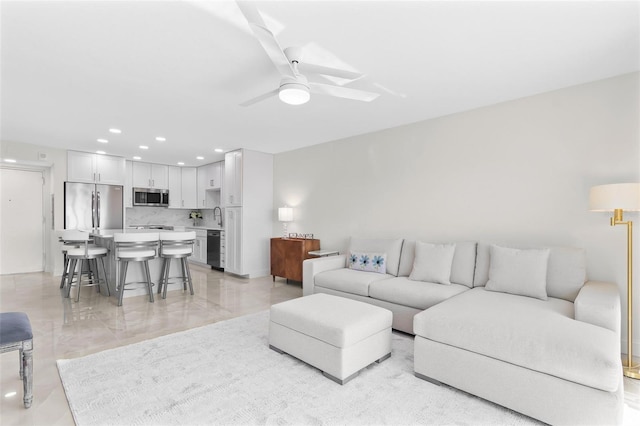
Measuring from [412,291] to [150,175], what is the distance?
6.57m

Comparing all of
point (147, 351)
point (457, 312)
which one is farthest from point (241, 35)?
point (147, 351)

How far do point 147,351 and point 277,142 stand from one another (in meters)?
3.61

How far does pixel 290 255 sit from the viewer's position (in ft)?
17.1

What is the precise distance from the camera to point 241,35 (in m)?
2.13

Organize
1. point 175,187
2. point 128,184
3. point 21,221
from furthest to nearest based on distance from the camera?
point 175,187, point 128,184, point 21,221

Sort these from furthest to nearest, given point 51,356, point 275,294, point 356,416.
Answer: point 275,294 < point 51,356 < point 356,416

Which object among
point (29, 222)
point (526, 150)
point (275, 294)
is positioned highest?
point (526, 150)

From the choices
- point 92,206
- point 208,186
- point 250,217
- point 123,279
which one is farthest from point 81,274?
point 208,186

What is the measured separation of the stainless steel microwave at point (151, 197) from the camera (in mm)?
6990

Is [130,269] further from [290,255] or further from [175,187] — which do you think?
[175,187]

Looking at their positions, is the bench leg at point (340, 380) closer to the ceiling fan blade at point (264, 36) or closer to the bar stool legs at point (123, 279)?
the ceiling fan blade at point (264, 36)

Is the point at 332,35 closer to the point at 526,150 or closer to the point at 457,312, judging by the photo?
the point at 457,312

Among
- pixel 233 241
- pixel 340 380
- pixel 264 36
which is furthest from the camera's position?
pixel 233 241

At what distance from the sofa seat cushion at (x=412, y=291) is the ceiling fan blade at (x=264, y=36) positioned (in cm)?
227
